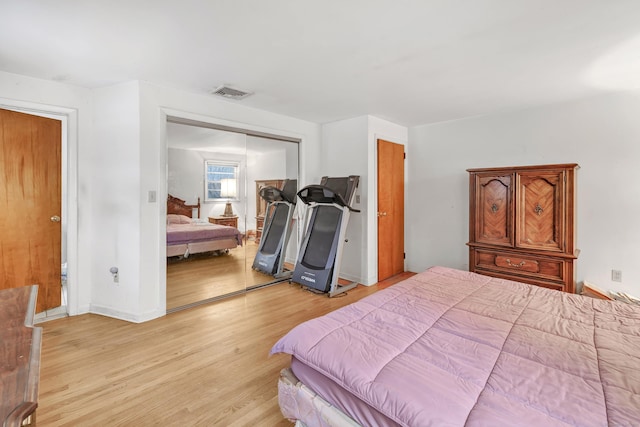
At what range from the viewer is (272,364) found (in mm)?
2238

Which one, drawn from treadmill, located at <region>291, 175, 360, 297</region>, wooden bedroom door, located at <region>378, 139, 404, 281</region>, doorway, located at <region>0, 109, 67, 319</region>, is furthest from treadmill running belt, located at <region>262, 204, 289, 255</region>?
doorway, located at <region>0, 109, 67, 319</region>

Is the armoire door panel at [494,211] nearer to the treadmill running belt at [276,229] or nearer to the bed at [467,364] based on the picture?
the bed at [467,364]

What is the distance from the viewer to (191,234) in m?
3.58

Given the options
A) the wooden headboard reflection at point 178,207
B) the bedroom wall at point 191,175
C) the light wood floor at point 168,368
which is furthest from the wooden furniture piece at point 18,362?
the bedroom wall at point 191,175

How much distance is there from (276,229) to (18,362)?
11.5 ft

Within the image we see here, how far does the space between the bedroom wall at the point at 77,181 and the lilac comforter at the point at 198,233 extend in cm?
77

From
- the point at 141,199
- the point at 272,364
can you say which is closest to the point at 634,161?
the point at 272,364

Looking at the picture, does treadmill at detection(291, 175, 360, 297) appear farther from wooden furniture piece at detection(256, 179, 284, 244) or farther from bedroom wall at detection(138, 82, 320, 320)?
bedroom wall at detection(138, 82, 320, 320)

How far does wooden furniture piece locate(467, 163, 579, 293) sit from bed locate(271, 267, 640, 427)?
4.22ft

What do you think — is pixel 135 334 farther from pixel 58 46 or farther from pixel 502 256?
pixel 502 256

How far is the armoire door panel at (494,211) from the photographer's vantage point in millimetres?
3334

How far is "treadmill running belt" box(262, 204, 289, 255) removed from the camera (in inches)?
171

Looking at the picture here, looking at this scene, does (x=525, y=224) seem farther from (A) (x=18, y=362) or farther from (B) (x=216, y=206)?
(A) (x=18, y=362)

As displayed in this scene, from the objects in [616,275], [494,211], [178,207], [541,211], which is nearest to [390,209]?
[494,211]
